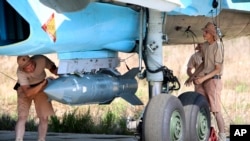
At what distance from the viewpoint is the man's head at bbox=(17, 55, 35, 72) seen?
12875mm

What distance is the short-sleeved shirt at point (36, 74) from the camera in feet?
42.5

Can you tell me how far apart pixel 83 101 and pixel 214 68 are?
259 centimetres

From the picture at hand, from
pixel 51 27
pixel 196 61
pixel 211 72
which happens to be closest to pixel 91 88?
pixel 51 27

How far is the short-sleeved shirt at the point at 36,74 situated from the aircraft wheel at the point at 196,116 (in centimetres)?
199

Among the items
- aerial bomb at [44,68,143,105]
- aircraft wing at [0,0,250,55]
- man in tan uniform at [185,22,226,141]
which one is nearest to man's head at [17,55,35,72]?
aerial bomb at [44,68,143,105]

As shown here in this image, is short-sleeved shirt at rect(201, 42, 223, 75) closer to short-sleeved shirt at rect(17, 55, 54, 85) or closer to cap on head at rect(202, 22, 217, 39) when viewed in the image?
cap on head at rect(202, 22, 217, 39)

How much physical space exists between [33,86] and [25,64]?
0.36 metres

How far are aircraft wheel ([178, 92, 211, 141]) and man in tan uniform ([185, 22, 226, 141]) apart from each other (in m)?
0.66

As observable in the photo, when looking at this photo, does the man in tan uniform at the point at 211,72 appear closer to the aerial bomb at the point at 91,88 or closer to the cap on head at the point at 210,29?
the cap on head at the point at 210,29

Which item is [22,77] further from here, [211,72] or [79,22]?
[211,72]

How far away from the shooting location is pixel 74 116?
18.3m

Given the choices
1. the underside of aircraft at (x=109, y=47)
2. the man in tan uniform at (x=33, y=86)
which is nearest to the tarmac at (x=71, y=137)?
the man in tan uniform at (x=33, y=86)

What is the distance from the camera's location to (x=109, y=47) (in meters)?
12.9

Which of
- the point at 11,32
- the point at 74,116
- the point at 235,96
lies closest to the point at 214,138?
the point at 11,32
